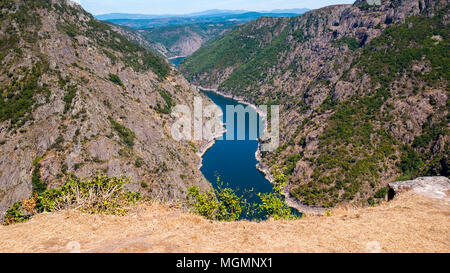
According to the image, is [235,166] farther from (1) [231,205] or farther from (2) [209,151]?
(1) [231,205]

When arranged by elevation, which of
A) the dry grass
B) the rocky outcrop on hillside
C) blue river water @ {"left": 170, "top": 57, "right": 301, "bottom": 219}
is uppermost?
the rocky outcrop on hillside

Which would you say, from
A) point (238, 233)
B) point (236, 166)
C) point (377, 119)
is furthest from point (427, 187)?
point (236, 166)

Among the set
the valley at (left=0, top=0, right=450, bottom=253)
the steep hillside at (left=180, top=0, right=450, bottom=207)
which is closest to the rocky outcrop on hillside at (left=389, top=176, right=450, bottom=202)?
the valley at (left=0, top=0, right=450, bottom=253)

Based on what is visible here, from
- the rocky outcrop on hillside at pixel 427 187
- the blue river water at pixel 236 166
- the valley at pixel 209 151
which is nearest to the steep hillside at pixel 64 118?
the valley at pixel 209 151

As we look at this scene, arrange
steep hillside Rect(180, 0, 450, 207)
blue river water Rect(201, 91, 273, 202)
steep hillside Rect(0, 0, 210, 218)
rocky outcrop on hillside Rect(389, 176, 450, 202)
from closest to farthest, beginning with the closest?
rocky outcrop on hillside Rect(389, 176, 450, 202), steep hillside Rect(0, 0, 210, 218), steep hillside Rect(180, 0, 450, 207), blue river water Rect(201, 91, 273, 202)

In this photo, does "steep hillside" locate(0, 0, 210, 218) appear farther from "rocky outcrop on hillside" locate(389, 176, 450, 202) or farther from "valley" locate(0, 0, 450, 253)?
"rocky outcrop on hillside" locate(389, 176, 450, 202)
